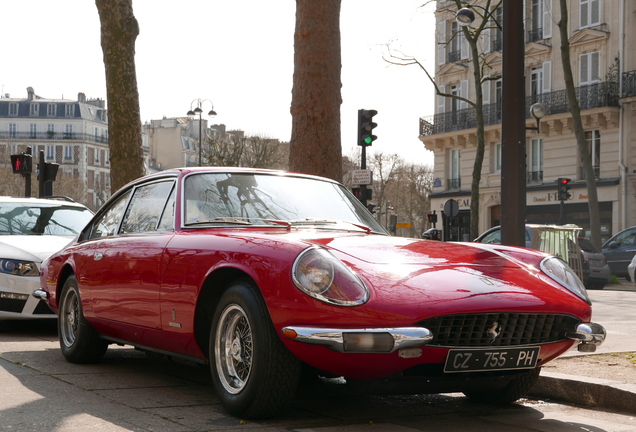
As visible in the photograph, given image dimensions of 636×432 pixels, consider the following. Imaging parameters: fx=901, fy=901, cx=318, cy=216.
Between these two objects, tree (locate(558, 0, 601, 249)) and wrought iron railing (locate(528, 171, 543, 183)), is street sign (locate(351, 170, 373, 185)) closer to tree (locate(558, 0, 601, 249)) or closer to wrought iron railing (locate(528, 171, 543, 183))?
tree (locate(558, 0, 601, 249))

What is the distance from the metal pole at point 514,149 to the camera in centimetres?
744

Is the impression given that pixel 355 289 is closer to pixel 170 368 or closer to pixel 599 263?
pixel 170 368

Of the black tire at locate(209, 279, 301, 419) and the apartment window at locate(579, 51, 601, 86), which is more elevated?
the apartment window at locate(579, 51, 601, 86)

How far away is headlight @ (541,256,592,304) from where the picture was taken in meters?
5.15

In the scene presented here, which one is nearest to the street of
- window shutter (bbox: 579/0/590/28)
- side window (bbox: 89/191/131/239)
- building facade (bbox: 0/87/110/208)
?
side window (bbox: 89/191/131/239)

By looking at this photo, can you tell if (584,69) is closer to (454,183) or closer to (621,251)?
(454,183)

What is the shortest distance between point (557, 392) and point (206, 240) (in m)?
2.52

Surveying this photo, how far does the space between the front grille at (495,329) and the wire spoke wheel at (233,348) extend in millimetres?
1013

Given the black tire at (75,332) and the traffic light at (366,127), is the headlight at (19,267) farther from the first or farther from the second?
the traffic light at (366,127)

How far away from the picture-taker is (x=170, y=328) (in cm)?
552

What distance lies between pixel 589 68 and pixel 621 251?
16.6m

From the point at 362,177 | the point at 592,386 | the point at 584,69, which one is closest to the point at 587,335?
the point at 592,386

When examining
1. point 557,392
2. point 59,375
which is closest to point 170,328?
point 59,375

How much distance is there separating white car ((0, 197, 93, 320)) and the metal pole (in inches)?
186
